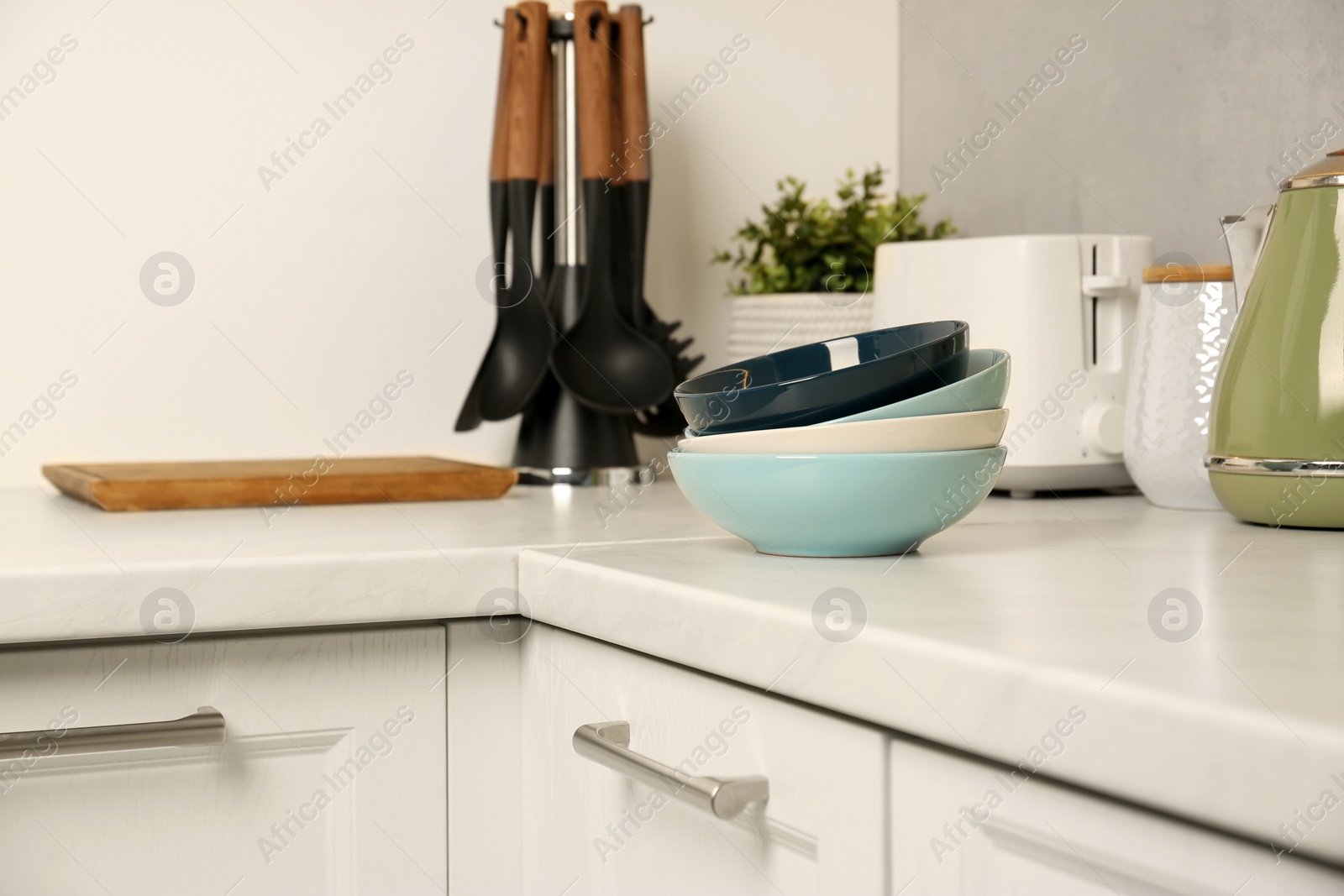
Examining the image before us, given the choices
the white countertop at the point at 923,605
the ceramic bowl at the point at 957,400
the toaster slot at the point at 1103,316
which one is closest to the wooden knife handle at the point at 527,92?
the white countertop at the point at 923,605

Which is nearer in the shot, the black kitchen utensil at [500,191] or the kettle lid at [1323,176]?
the kettle lid at [1323,176]

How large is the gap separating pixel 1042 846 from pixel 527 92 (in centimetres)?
99

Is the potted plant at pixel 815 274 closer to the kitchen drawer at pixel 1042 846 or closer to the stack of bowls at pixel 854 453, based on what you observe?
the stack of bowls at pixel 854 453

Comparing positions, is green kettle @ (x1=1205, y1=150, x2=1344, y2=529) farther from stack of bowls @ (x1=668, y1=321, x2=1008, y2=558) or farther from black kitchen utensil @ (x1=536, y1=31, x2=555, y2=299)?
black kitchen utensil @ (x1=536, y1=31, x2=555, y2=299)

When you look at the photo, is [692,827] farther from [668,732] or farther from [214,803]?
[214,803]

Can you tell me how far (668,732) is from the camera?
23.0 inches

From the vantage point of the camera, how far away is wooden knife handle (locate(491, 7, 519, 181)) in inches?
47.4

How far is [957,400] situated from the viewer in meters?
0.64

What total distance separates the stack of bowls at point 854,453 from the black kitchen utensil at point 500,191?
1.76 ft

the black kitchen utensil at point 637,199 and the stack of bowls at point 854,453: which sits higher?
the black kitchen utensil at point 637,199

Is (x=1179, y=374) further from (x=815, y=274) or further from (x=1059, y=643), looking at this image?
(x=1059, y=643)

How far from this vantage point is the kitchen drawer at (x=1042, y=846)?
333 mm

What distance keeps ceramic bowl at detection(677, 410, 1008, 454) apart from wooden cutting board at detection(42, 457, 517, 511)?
44cm

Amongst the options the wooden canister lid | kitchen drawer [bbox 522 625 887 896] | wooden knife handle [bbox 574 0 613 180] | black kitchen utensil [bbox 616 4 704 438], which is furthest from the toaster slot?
kitchen drawer [bbox 522 625 887 896]
